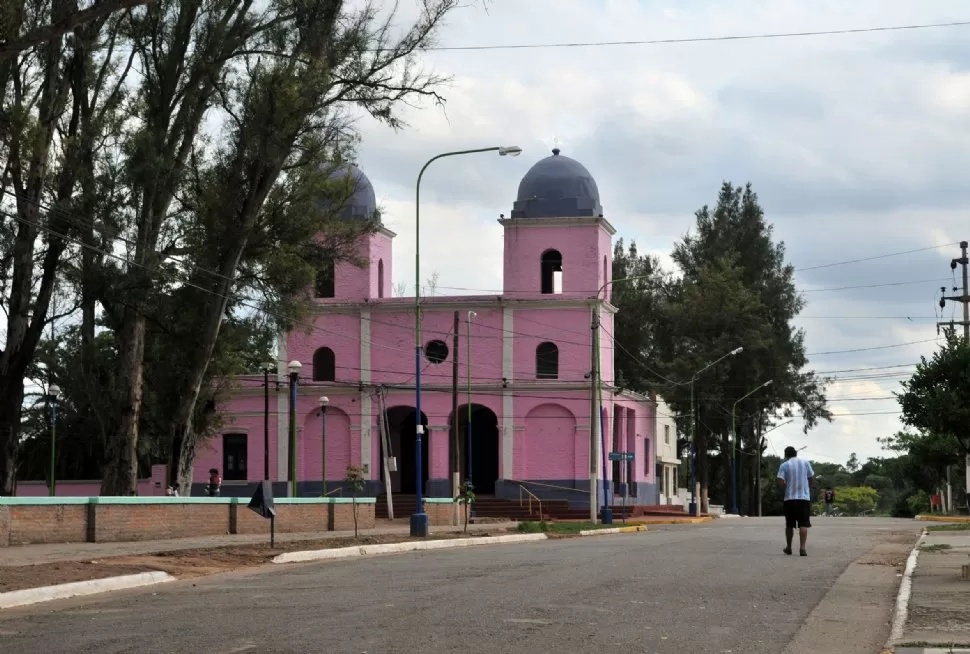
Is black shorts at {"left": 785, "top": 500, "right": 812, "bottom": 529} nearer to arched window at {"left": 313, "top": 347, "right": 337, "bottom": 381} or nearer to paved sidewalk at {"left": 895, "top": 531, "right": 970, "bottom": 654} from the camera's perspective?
paved sidewalk at {"left": 895, "top": 531, "right": 970, "bottom": 654}

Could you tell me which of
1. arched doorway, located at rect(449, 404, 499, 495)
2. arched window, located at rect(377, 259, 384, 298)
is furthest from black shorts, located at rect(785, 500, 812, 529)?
arched window, located at rect(377, 259, 384, 298)

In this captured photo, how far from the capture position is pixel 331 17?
107ft

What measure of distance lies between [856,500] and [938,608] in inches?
5485

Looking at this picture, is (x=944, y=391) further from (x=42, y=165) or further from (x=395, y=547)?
(x=42, y=165)

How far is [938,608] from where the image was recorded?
13.4 metres

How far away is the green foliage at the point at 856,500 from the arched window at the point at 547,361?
9651 cm

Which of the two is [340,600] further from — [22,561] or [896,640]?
[22,561]

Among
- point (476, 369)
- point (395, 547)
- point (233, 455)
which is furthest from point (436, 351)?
point (395, 547)

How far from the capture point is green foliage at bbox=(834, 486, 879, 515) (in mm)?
147188

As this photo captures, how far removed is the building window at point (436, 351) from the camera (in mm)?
57750

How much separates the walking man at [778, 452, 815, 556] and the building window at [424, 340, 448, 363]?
1435 inches

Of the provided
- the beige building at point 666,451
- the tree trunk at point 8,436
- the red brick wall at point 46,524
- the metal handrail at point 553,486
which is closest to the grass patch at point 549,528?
the tree trunk at point 8,436

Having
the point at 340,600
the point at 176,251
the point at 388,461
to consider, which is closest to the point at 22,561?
the point at 340,600

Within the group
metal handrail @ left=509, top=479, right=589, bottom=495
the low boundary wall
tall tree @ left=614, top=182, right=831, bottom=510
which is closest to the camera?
the low boundary wall
